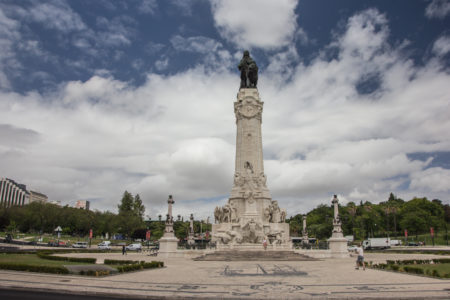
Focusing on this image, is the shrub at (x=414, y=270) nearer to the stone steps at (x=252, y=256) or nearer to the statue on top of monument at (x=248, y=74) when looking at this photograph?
the stone steps at (x=252, y=256)

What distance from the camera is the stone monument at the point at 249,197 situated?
38.6 meters

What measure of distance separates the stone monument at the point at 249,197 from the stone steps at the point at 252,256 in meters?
3.67

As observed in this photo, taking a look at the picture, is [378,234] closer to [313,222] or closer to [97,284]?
[313,222]

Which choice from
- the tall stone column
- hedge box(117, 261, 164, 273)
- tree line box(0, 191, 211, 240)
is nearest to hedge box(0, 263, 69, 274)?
hedge box(117, 261, 164, 273)

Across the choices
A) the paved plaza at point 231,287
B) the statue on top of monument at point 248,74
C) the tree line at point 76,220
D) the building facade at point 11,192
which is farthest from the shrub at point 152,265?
the building facade at point 11,192

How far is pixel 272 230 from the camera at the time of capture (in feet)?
134

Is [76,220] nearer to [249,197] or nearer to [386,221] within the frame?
[249,197]

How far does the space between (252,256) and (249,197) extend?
40.1 feet

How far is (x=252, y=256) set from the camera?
31875mm

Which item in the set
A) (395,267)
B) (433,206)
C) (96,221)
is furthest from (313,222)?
(395,267)

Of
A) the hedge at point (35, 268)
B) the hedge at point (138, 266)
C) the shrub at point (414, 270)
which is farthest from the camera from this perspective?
the hedge at point (138, 266)

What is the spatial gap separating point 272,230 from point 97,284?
95.9 ft

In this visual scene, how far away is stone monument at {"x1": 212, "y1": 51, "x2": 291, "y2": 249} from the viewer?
38.6 metres

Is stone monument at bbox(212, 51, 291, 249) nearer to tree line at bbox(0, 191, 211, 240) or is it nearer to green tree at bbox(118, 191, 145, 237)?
tree line at bbox(0, 191, 211, 240)
